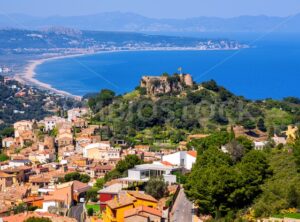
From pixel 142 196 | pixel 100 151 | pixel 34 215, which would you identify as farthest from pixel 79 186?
pixel 100 151

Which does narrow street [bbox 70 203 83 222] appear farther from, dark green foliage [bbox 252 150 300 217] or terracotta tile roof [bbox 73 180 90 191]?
dark green foliage [bbox 252 150 300 217]

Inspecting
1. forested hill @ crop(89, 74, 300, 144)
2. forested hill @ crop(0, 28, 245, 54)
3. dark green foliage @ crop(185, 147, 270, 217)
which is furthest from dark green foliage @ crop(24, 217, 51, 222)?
forested hill @ crop(0, 28, 245, 54)

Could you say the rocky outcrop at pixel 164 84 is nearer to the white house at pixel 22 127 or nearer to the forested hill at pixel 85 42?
the white house at pixel 22 127

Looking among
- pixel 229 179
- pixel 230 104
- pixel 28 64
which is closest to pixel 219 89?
pixel 230 104

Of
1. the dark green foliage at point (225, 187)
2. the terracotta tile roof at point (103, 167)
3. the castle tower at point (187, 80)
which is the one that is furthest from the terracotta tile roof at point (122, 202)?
the castle tower at point (187, 80)

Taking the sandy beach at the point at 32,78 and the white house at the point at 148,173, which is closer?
the white house at the point at 148,173

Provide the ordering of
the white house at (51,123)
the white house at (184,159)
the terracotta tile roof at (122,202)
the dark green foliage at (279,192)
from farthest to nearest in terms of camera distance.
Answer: the white house at (51,123) → the white house at (184,159) → the terracotta tile roof at (122,202) → the dark green foliage at (279,192)

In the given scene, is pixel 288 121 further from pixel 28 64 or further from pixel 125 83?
A: pixel 28 64
